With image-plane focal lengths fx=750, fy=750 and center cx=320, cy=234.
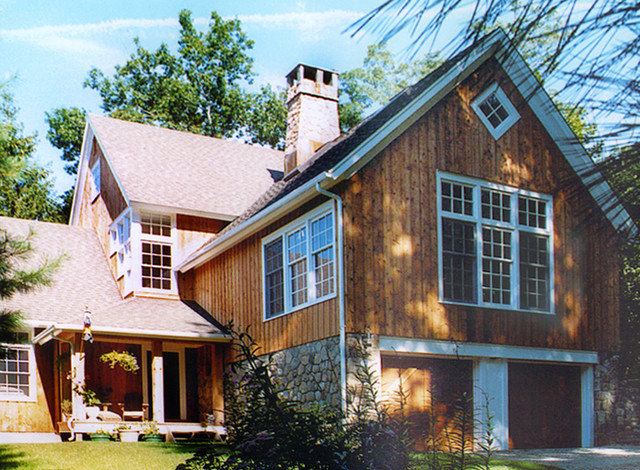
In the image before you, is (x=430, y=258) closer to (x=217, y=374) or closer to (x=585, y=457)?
(x=585, y=457)

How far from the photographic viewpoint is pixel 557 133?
13.7m

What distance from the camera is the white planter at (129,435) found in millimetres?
13781

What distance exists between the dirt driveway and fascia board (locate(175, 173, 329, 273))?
16.4 feet

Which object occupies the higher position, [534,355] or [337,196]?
[337,196]

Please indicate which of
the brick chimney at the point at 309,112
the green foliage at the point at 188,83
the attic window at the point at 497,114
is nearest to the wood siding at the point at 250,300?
the brick chimney at the point at 309,112

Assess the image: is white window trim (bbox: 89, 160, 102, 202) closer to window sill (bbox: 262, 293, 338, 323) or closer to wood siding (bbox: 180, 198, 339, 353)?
wood siding (bbox: 180, 198, 339, 353)

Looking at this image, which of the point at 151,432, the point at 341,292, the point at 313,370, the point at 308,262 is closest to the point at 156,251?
the point at 151,432

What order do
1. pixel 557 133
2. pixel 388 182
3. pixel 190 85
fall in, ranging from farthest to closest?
1. pixel 190 85
2. pixel 557 133
3. pixel 388 182

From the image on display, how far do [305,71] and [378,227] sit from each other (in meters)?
7.03

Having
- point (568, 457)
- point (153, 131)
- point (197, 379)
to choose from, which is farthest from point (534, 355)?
point (153, 131)

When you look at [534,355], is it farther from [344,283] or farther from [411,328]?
[344,283]

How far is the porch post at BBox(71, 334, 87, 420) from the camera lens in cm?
1408

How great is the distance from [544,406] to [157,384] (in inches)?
290

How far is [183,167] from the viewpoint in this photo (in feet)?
62.1
